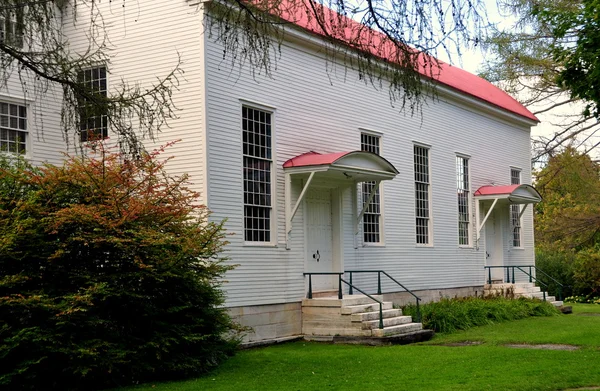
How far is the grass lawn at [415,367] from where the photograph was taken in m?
11.2

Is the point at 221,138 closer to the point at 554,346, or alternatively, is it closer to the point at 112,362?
the point at 112,362

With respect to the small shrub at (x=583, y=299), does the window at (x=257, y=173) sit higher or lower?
higher

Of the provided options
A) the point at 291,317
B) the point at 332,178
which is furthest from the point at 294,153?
the point at 291,317

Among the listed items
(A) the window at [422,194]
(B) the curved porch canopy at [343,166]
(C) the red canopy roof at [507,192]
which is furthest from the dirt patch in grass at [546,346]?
(C) the red canopy roof at [507,192]

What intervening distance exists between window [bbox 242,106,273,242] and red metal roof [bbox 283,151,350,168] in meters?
0.49

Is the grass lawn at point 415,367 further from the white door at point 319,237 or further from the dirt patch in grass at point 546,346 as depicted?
A: the white door at point 319,237

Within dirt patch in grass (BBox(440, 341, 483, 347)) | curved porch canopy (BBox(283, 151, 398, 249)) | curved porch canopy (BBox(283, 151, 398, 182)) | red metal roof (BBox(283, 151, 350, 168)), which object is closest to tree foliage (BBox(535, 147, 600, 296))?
curved porch canopy (BBox(283, 151, 398, 182))

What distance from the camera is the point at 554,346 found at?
16000 millimetres

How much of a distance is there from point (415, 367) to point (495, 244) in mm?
15758

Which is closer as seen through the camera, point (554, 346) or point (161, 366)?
point (161, 366)

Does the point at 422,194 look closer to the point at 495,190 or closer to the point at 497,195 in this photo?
the point at 497,195

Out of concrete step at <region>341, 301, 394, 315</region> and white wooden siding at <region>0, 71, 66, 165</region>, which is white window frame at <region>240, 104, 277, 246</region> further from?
white wooden siding at <region>0, 71, 66, 165</region>

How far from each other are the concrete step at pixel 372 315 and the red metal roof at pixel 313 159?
3299mm

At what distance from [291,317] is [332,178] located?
134 inches
